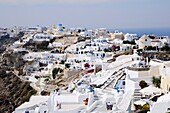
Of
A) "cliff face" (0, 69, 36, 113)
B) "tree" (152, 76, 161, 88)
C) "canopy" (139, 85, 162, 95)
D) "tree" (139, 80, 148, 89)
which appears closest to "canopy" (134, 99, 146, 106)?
"canopy" (139, 85, 162, 95)

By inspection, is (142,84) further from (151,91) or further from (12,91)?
(12,91)

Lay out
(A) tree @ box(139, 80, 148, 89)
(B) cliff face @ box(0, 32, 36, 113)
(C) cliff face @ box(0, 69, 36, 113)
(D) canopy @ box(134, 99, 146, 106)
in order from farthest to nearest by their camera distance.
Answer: (B) cliff face @ box(0, 32, 36, 113) < (C) cliff face @ box(0, 69, 36, 113) < (A) tree @ box(139, 80, 148, 89) < (D) canopy @ box(134, 99, 146, 106)

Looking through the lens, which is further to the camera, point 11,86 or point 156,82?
point 11,86

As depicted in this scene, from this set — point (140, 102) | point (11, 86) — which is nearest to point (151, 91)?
point (140, 102)

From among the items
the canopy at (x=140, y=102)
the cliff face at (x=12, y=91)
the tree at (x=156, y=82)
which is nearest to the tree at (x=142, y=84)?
the tree at (x=156, y=82)

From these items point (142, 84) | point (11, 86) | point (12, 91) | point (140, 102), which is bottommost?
point (12, 91)

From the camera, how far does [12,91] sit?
1553 inches

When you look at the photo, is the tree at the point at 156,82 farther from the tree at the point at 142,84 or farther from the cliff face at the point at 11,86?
the cliff face at the point at 11,86

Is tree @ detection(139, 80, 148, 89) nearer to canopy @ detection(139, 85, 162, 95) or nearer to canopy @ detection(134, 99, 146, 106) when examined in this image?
canopy @ detection(139, 85, 162, 95)

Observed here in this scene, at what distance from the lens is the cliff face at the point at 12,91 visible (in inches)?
1281

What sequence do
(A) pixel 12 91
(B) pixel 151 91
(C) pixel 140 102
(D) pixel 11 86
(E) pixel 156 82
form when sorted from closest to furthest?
(C) pixel 140 102
(B) pixel 151 91
(E) pixel 156 82
(A) pixel 12 91
(D) pixel 11 86

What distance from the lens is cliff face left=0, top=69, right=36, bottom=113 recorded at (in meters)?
32.5

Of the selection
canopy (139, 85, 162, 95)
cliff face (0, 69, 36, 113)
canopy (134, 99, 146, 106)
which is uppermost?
canopy (139, 85, 162, 95)

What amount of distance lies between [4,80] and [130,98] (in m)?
31.9
